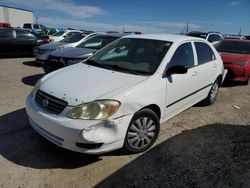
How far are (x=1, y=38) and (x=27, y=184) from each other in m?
10.5

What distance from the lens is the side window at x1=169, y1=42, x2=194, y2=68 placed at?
398cm

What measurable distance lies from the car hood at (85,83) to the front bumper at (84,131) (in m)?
0.25

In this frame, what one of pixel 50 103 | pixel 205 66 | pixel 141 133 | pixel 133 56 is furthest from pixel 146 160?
pixel 205 66

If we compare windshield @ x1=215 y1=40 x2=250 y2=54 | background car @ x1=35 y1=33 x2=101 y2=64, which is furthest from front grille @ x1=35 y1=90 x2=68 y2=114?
windshield @ x1=215 y1=40 x2=250 y2=54

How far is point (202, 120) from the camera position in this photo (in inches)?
191

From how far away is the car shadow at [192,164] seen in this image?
9.70 feet

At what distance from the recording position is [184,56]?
428 cm

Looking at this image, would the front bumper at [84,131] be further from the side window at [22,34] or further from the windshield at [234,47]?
the side window at [22,34]

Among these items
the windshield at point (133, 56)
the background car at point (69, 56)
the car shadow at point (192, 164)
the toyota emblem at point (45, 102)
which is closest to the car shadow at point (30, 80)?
the background car at point (69, 56)

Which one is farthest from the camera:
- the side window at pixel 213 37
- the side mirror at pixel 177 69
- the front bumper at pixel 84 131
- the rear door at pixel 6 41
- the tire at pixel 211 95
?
the side window at pixel 213 37

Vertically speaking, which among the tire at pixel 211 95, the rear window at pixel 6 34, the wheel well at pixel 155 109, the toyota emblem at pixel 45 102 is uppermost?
the rear window at pixel 6 34

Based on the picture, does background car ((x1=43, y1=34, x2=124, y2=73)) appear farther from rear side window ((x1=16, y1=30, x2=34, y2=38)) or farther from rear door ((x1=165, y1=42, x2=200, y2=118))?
rear side window ((x1=16, y1=30, x2=34, y2=38))

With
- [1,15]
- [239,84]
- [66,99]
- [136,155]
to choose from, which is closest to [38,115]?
[66,99]

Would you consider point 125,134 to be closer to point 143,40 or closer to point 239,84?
point 143,40
